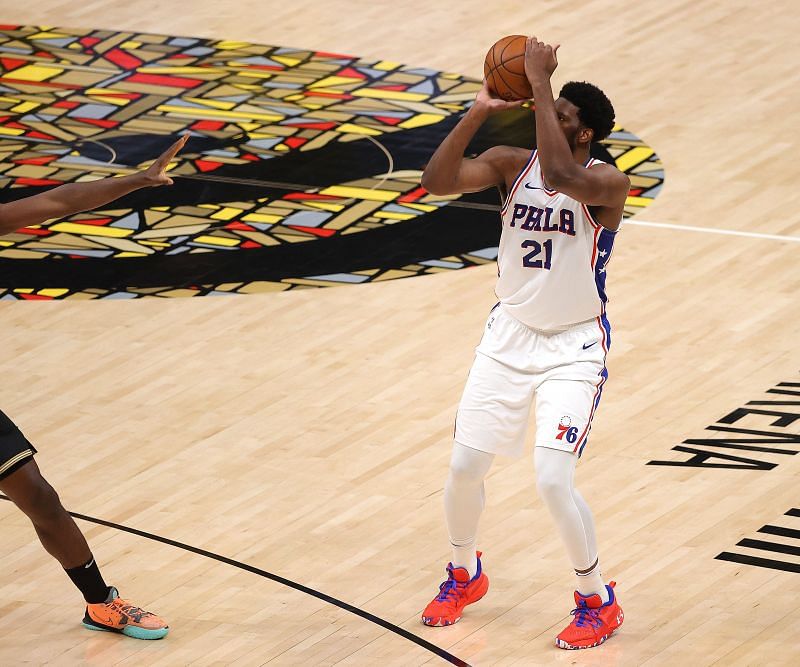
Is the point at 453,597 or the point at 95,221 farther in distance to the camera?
the point at 95,221

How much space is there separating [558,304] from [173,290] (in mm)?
4631

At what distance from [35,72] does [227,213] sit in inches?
164

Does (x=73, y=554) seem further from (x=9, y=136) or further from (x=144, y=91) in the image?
(x=144, y=91)

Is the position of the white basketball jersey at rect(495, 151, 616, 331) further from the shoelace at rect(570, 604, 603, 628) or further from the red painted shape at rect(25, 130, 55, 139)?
the red painted shape at rect(25, 130, 55, 139)

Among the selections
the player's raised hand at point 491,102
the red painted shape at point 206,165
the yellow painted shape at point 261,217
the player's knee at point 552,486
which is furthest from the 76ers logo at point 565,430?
the red painted shape at point 206,165

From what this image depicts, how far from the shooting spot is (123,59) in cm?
1511


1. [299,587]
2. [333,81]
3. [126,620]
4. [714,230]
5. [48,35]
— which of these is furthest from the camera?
[48,35]

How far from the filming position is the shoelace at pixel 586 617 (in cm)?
621

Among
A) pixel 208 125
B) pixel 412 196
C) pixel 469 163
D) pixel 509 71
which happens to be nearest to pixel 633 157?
pixel 412 196

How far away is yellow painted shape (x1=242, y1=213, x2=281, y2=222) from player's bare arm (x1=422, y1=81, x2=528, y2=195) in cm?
526

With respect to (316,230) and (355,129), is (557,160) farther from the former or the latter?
(355,129)

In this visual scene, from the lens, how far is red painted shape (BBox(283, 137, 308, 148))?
12.8 m

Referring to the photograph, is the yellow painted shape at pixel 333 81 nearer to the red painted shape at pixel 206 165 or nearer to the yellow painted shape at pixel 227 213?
the red painted shape at pixel 206 165

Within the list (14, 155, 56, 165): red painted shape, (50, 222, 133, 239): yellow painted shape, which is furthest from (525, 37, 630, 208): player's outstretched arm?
(14, 155, 56, 165): red painted shape
